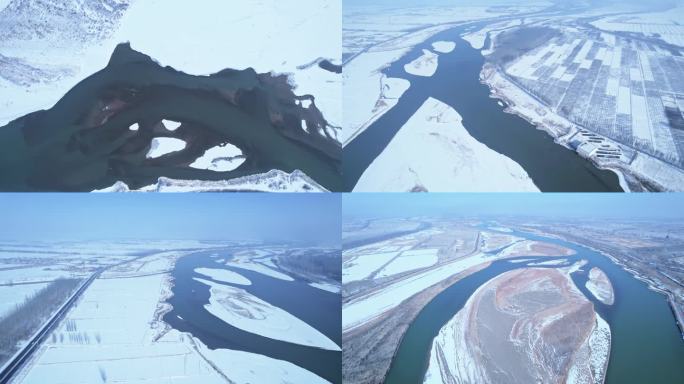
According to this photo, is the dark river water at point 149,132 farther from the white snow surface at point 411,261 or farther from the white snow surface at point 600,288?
the white snow surface at point 600,288

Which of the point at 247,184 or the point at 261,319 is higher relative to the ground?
the point at 247,184

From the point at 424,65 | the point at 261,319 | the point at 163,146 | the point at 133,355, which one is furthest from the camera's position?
the point at 424,65

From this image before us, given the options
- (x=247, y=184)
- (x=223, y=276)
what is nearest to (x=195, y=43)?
(x=247, y=184)

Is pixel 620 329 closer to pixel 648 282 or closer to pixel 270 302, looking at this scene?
pixel 648 282

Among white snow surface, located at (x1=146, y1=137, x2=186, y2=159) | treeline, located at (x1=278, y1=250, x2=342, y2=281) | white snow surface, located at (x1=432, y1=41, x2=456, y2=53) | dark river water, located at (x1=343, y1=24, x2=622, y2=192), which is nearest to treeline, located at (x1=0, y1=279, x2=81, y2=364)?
white snow surface, located at (x1=146, y1=137, x2=186, y2=159)

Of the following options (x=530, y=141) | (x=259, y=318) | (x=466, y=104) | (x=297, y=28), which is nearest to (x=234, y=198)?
(x=259, y=318)

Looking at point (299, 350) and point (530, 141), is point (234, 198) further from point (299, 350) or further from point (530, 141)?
point (530, 141)

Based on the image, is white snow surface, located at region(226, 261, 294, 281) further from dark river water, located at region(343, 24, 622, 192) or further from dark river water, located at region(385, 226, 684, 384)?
dark river water, located at region(385, 226, 684, 384)
